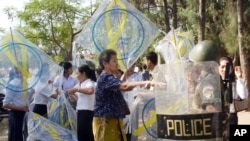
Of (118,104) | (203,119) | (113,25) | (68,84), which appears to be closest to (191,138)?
(203,119)

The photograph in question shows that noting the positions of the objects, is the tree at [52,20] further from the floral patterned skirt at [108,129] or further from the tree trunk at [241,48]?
the floral patterned skirt at [108,129]

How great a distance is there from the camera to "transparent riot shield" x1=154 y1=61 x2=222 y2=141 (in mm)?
3021

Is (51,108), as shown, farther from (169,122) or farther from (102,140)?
(169,122)

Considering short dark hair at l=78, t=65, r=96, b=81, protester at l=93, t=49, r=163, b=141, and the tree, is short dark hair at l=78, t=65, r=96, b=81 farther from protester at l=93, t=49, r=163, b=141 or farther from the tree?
the tree

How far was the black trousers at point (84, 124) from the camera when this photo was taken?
18.3 ft

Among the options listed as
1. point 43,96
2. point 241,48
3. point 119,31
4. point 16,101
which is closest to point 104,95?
point 119,31

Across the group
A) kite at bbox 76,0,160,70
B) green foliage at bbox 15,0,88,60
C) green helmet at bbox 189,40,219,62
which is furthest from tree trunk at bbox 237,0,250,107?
green foliage at bbox 15,0,88,60

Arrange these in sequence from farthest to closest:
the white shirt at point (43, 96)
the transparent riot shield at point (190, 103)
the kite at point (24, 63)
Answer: the white shirt at point (43, 96) < the kite at point (24, 63) < the transparent riot shield at point (190, 103)

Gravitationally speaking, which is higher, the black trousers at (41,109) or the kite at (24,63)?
the kite at (24,63)

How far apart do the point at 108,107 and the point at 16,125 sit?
1.94 m

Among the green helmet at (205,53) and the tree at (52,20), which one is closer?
the green helmet at (205,53)

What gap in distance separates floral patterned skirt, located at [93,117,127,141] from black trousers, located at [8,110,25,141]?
166 centimetres

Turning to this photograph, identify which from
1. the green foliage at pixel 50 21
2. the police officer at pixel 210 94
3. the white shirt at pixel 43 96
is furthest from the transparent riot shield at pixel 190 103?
the green foliage at pixel 50 21

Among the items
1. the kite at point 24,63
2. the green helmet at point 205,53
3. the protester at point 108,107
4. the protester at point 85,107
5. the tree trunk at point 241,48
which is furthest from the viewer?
the tree trunk at point 241,48
